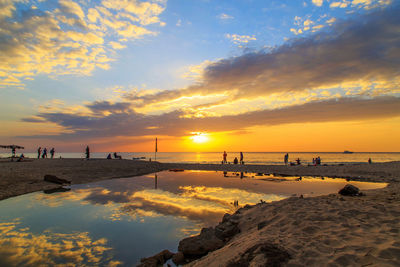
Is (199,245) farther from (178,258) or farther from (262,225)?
(262,225)

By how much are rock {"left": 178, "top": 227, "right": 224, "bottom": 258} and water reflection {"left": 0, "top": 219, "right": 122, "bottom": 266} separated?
2.18m

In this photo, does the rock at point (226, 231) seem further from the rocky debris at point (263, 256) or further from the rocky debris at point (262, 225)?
the rocky debris at point (263, 256)

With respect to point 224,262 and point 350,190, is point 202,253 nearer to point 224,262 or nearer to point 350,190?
point 224,262

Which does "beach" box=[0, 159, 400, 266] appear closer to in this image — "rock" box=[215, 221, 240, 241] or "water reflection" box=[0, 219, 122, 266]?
"rock" box=[215, 221, 240, 241]

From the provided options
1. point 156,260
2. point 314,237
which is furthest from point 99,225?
point 314,237

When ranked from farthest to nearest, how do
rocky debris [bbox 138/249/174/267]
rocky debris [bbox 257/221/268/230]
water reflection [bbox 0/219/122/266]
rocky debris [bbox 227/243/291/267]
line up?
rocky debris [bbox 257/221/268/230]
water reflection [bbox 0/219/122/266]
rocky debris [bbox 138/249/174/267]
rocky debris [bbox 227/243/291/267]

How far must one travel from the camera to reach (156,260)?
6.31m

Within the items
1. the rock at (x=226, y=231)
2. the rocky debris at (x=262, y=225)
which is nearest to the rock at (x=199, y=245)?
the rock at (x=226, y=231)

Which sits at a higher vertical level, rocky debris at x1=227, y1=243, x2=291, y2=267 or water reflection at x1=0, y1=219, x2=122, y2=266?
rocky debris at x1=227, y1=243, x2=291, y2=267

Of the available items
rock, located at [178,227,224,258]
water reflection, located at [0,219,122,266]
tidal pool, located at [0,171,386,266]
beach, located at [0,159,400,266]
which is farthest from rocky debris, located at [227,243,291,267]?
water reflection, located at [0,219,122,266]

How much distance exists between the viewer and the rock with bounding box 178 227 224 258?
6.88 m

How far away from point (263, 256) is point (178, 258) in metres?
3.36

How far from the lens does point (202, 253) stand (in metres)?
6.88

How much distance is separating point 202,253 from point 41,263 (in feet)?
16.8
